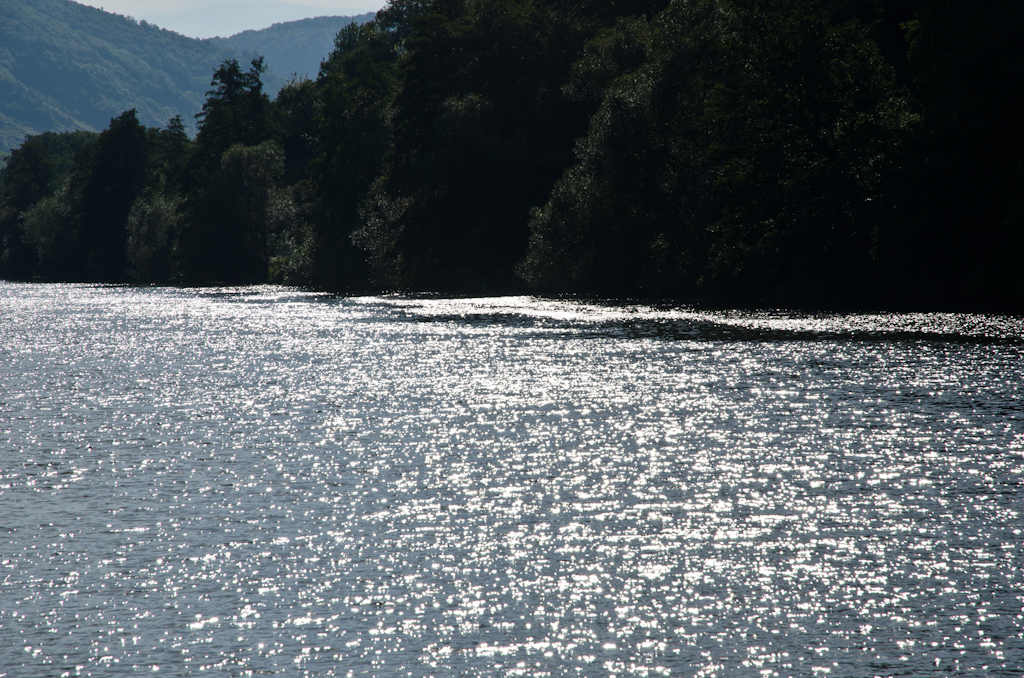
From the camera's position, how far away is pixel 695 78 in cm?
6719

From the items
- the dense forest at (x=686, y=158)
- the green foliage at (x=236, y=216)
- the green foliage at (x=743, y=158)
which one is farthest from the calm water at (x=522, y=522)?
the green foliage at (x=236, y=216)

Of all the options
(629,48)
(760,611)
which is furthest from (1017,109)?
(760,611)

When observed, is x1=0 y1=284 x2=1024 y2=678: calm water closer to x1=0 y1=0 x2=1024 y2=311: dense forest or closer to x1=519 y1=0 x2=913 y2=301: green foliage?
x1=0 y1=0 x2=1024 y2=311: dense forest

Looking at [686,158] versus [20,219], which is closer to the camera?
[686,158]

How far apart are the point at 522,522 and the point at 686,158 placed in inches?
2111

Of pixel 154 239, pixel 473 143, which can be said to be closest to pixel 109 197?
pixel 154 239

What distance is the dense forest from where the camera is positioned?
5706cm

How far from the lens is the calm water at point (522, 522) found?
10594mm

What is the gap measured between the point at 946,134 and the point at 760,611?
170ft

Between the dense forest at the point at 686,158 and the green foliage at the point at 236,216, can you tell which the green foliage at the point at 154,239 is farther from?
the dense forest at the point at 686,158

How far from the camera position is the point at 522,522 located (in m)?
15.6

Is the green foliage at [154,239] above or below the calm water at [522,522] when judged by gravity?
above

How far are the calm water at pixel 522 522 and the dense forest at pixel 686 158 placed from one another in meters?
24.6

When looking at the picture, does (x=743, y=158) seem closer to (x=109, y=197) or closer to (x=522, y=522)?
(x=522, y=522)
